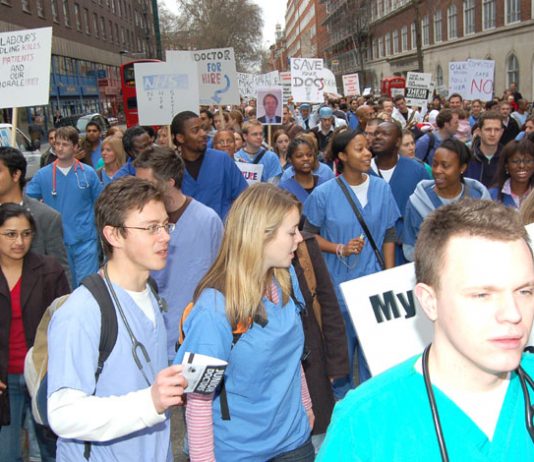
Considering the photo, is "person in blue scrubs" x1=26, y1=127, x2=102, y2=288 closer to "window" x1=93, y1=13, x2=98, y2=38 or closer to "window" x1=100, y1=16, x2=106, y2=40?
"window" x1=93, y1=13, x2=98, y2=38

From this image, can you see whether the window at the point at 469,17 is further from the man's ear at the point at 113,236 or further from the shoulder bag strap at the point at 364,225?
the man's ear at the point at 113,236

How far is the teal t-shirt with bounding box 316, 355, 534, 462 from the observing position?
1.42 m

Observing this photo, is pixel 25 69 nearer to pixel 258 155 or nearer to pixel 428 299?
pixel 258 155

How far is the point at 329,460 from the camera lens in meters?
1.50

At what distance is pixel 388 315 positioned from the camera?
261 centimetres

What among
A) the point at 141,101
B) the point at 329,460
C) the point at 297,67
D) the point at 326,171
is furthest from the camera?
the point at 297,67

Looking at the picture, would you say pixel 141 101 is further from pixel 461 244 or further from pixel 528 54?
pixel 528 54

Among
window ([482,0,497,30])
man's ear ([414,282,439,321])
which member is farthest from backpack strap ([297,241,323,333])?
window ([482,0,497,30])

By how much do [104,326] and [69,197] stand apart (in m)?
4.40

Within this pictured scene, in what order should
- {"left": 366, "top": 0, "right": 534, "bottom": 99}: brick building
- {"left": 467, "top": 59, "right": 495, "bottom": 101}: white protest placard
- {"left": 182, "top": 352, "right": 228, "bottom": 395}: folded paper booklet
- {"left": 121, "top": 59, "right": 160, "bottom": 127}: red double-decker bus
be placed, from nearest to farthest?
{"left": 182, "top": 352, "right": 228, "bottom": 395}: folded paper booklet
{"left": 467, "top": 59, "right": 495, "bottom": 101}: white protest placard
{"left": 121, "top": 59, "right": 160, "bottom": 127}: red double-decker bus
{"left": 366, "top": 0, "right": 534, "bottom": 99}: brick building

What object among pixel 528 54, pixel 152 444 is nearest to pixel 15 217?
pixel 152 444

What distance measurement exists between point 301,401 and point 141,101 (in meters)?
6.41

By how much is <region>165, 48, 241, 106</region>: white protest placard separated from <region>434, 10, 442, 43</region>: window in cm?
3720

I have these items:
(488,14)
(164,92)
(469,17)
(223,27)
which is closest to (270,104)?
(164,92)
